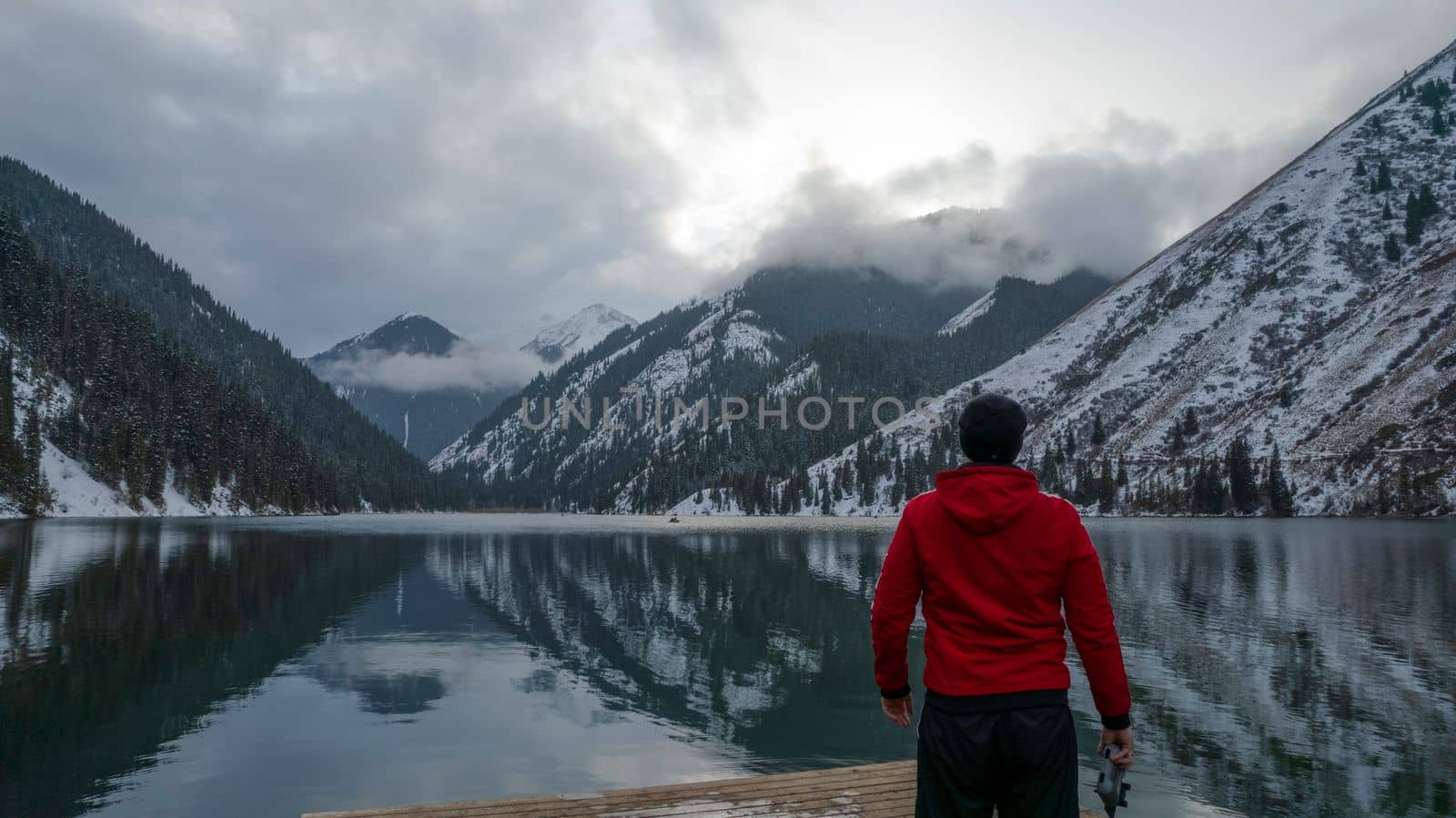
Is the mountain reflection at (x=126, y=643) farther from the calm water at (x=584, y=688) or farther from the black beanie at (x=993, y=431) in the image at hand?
the black beanie at (x=993, y=431)

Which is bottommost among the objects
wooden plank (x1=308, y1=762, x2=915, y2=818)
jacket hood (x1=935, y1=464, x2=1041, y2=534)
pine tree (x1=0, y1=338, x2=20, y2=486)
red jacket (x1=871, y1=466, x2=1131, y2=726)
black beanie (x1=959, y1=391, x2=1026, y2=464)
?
wooden plank (x1=308, y1=762, x2=915, y2=818)

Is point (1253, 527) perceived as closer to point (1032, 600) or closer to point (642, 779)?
point (642, 779)

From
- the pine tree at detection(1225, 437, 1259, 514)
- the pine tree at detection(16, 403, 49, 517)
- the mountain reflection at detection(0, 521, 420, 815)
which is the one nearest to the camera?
the mountain reflection at detection(0, 521, 420, 815)

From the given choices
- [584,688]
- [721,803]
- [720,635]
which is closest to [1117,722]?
[721,803]

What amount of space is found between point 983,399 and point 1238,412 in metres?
219

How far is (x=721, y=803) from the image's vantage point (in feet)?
38.8

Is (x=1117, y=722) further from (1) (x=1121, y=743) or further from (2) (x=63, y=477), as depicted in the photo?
(2) (x=63, y=477)

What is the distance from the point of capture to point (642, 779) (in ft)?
60.0

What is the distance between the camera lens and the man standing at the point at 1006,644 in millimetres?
5930

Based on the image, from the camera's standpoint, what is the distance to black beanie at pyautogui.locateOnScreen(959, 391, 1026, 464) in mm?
6359

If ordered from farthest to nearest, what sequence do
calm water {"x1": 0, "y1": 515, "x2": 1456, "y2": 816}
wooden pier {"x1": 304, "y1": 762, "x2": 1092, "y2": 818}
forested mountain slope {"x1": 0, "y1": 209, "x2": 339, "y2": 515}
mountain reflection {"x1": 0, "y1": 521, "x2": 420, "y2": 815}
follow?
1. forested mountain slope {"x1": 0, "y1": 209, "x2": 339, "y2": 515}
2. mountain reflection {"x1": 0, "y1": 521, "x2": 420, "y2": 815}
3. calm water {"x1": 0, "y1": 515, "x2": 1456, "y2": 816}
4. wooden pier {"x1": 304, "y1": 762, "x2": 1092, "y2": 818}

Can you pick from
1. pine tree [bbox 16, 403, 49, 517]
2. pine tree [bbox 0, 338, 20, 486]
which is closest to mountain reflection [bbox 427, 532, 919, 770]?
pine tree [bbox 0, 338, 20, 486]

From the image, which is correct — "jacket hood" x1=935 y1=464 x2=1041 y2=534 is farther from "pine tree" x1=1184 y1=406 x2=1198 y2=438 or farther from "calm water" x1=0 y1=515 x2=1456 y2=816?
"pine tree" x1=1184 y1=406 x2=1198 y2=438

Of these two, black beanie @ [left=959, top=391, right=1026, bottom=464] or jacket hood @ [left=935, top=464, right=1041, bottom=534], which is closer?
jacket hood @ [left=935, top=464, right=1041, bottom=534]
